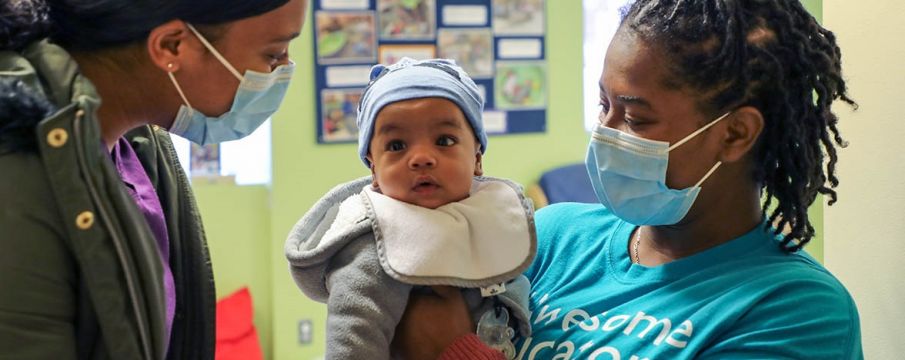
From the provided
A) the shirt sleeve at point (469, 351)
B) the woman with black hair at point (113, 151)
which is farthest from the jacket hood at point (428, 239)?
the woman with black hair at point (113, 151)

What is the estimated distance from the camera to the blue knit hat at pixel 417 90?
1.61m

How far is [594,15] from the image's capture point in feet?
16.8

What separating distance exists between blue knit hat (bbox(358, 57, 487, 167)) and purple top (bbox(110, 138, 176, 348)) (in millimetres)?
427

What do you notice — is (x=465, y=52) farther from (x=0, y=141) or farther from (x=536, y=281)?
(x=0, y=141)

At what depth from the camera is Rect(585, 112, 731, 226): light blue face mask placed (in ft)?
5.03

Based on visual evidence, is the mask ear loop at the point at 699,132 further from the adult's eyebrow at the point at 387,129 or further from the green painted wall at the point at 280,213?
the green painted wall at the point at 280,213

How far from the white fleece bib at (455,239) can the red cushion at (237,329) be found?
2.94 meters

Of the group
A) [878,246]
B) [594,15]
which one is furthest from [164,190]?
[594,15]

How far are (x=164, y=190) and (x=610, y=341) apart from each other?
821 mm

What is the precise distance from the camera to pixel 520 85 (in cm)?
491

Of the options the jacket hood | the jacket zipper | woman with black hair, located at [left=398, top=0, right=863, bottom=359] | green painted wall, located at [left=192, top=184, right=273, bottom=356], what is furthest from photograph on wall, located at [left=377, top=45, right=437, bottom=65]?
the jacket zipper

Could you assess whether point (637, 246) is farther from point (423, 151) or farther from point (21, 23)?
point (21, 23)

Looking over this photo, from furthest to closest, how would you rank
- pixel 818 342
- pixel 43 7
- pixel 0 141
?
pixel 818 342 < pixel 43 7 < pixel 0 141

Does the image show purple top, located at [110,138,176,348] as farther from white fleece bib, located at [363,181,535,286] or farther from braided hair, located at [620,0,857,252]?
braided hair, located at [620,0,857,252]
